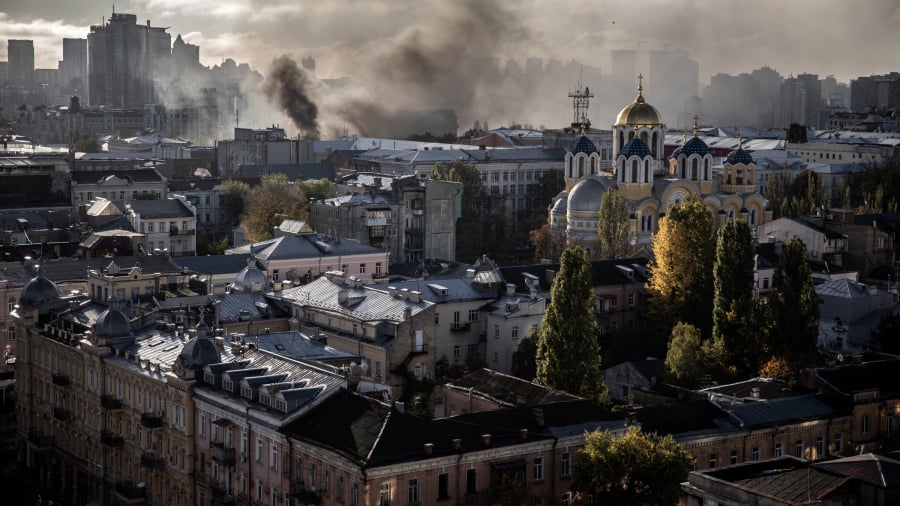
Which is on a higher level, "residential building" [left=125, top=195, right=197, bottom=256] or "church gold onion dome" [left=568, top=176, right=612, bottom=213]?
"church gold onion dome" [left=568, top=176, right=612, bottom=213]

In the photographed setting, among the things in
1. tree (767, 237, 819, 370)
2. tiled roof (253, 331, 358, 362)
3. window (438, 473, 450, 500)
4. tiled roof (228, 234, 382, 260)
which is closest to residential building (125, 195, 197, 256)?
tiled roof (228, 234, 382, 260)

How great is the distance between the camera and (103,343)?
41812 mm

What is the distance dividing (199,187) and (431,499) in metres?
61.2

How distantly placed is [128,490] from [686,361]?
62.1 feet

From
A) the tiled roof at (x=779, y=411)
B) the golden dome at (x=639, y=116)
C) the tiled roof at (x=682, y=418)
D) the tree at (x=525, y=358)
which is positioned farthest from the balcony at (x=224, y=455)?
the golden dome at (x=639, y=116)

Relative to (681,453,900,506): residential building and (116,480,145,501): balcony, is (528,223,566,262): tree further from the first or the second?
(681,453,900,506): residential building

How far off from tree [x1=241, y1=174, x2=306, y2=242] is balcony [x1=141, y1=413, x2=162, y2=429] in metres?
36.1

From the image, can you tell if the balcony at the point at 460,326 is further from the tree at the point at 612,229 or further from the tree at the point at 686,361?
the tree at the point at 612,229

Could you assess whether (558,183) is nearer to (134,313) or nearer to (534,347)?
(534,347)

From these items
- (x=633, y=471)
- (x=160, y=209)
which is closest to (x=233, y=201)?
(x=160, y=209)

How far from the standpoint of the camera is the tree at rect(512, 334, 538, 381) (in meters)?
48.2

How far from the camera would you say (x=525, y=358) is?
1907 inches

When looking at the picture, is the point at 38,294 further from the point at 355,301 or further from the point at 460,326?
the point at 460,326

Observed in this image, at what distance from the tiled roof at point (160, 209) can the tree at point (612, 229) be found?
22.0 meters
